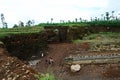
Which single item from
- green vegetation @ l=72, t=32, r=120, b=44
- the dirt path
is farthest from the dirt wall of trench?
green vegetation @ l=72, t=32, r=120, b=44

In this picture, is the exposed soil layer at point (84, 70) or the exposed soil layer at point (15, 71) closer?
the exposed soil layer at point (15, 71)

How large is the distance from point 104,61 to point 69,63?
223cm

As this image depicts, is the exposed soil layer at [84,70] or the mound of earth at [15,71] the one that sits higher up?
the mound of earth at [15,71]

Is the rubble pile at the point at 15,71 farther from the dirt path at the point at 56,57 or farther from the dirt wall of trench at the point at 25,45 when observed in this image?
the dirt wall of trench at the point at 25,45

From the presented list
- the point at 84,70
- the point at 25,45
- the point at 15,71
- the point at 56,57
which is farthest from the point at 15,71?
the point at 56,57

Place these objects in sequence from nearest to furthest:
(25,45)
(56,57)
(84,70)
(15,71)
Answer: (15,71)
(84,70)
(25,45)
(56,57)

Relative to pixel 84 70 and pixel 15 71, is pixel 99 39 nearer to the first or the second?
pixel 84 70

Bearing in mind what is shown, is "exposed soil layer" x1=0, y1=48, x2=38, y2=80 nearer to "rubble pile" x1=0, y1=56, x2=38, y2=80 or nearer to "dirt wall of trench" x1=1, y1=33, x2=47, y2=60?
"rubble pile" x1=0, y1=56, x2=38, y2=80

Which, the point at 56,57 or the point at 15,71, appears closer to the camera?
the point at 15,71

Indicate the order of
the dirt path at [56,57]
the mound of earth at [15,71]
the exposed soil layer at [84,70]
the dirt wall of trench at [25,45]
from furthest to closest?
the dirt wall of trench at [25,45] < the dirt path at [56,57] < the exposed soil layer at [84,70] < the mound of earth at [15,71]

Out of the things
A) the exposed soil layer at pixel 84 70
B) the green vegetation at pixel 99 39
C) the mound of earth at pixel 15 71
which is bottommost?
the exposed soil layer at pixel 84 70

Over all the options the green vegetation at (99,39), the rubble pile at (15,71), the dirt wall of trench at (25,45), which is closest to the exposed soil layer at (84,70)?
the dirt wall of trench at (25,45)

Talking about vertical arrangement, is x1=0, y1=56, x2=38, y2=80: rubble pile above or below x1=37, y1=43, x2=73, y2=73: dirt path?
above

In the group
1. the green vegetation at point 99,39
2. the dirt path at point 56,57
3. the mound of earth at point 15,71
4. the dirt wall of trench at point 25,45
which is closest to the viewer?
the mound of earth at point 15,71
